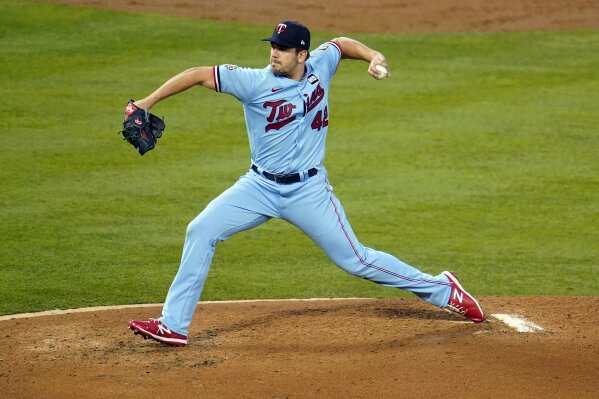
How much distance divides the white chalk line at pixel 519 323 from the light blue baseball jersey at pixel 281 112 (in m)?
1.58

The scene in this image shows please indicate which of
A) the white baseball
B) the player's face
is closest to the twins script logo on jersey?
the player's face

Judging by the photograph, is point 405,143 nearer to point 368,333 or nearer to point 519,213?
point 519,213

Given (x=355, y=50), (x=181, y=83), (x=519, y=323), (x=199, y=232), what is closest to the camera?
(x=181, y=83)

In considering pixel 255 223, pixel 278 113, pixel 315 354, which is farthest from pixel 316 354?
pixel 278 113

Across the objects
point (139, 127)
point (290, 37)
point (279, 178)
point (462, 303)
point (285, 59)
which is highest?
point (290, 37)

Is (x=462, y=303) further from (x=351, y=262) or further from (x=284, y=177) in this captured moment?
(x=284, y=177)

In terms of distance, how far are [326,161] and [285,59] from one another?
5.22 m

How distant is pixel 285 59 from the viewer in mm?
6395

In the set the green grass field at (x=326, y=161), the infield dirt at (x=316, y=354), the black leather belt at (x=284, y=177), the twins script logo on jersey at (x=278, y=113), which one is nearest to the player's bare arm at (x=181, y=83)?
the twins script logo on jersey at (x=278, y=113)

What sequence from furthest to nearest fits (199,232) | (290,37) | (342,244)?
(342,244), (199,232), (290,37)

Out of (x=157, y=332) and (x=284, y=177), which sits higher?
(x=284, y=177)

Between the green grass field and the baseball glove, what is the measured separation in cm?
187

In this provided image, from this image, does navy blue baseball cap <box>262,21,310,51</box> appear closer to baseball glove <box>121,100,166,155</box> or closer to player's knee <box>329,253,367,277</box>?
Result: baseball glove <box>121,100,166,155</box>

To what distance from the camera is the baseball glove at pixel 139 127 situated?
620 centimetres
